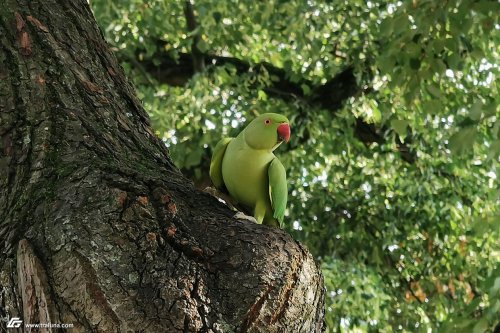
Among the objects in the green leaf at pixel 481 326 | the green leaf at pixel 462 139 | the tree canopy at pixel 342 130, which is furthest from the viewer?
the tree canopy at pixel 342 130

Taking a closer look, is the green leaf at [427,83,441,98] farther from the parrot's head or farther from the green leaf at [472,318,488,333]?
the parrot's head

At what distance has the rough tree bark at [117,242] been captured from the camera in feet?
5.23

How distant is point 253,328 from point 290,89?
551 cm

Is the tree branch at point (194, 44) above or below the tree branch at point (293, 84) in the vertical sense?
above

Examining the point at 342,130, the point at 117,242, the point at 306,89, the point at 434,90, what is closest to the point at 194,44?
the point at 306,89

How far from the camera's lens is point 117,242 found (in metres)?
1.68

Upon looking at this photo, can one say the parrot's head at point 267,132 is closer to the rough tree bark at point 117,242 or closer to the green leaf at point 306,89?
the rough tree bark at point 117,242

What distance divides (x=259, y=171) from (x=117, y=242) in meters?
0.94

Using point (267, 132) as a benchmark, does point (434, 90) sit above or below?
below

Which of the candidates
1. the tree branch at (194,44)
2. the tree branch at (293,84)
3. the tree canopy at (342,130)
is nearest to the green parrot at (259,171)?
the tree canopy at (342,130)

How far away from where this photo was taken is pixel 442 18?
404cm

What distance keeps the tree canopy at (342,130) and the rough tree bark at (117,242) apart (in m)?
3.84

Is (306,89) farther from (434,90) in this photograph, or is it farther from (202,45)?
(434,90)

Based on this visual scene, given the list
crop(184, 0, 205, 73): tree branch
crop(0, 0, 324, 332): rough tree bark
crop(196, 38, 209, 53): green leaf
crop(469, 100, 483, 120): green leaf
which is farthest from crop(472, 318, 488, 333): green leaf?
crop(184, 0, 205, 73): tree branch
